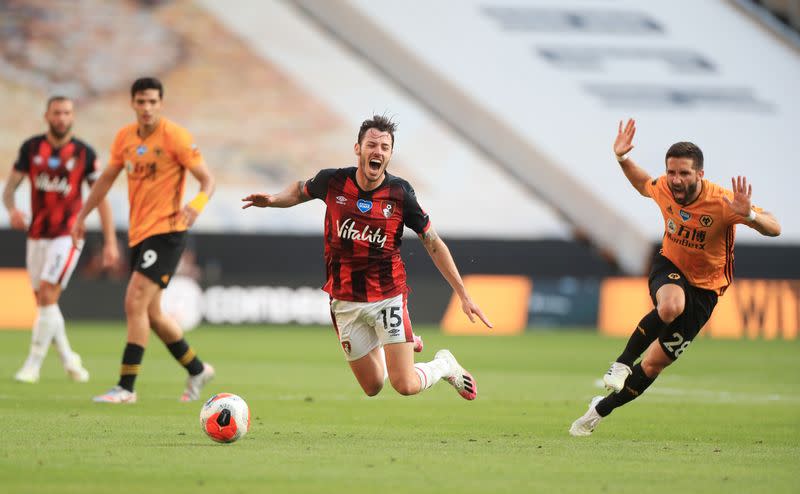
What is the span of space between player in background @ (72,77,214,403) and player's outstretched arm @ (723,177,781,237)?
4380mm

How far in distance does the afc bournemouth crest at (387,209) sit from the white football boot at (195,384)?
313cm

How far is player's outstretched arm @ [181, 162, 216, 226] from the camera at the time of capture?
10.8 meters

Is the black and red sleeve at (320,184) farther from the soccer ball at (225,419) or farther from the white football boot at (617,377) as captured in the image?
the white football boot at (617,377)

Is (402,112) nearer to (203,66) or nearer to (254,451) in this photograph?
(203,66)

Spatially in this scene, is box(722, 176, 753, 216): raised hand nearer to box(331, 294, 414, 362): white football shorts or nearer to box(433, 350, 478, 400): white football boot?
box(433, 350, 478, 400): white football boot

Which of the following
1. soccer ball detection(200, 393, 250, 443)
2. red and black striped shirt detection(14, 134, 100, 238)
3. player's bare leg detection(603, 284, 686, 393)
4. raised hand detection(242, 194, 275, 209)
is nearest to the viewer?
soccer ball detection(200, 393, 250, 443)

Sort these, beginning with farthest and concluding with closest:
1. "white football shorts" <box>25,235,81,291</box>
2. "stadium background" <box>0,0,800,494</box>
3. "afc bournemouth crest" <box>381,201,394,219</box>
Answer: "stadium background" <box>0,0,800,494</box> → "white football shorts" <box>25,235,81,291</box> → "afc bournemouth crest" <box>381,201,394,219</box>

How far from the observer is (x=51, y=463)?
7.33m

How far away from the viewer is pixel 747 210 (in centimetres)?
890

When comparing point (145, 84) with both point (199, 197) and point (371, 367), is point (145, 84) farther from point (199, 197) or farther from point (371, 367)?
point (371, 367)

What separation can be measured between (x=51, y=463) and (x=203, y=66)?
83.8ft

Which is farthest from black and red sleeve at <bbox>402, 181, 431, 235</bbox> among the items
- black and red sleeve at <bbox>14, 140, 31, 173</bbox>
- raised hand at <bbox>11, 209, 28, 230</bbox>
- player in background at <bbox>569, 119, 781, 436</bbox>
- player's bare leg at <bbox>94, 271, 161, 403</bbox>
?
black and red sleeve at <bbox>14, 140, 31, 173</bbox>

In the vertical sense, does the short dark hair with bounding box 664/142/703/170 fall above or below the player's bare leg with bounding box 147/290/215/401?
above

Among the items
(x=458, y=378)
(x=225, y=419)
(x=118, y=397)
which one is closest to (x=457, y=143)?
(x=118, y=397)
